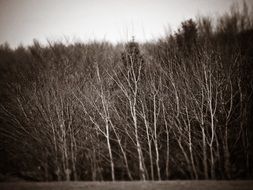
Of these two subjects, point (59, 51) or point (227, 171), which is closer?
point (227, 171)

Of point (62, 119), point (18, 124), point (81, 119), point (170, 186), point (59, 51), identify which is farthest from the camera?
point (59, 51)

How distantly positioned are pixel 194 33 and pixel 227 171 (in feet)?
56.1

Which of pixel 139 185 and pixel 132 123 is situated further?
pixel 132 123

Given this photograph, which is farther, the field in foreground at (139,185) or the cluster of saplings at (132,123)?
the cluster of saplings at (132,123)

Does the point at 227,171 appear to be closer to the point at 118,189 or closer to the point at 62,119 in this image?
the point at 118,189

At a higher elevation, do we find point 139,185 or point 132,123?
point 132,123

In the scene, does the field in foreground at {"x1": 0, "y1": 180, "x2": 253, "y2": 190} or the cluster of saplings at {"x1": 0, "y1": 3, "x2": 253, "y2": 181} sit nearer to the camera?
the field in foreground at {"x1": 0, "y1": 180, "x2": 253, "y2": 190}

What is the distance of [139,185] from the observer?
6.64 meters

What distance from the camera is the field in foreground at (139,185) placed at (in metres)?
6.12

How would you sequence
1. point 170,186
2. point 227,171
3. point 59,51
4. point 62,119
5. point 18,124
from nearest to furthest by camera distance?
point 170,186 < point 227,171 < point 62,119 < point 18,124 < point 59,51

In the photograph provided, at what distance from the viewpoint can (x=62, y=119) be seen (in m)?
11.1

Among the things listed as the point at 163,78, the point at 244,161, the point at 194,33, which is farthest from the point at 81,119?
the point at 194,33

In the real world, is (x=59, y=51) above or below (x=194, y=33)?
below

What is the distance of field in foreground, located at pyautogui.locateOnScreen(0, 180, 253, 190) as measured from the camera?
6.12m
